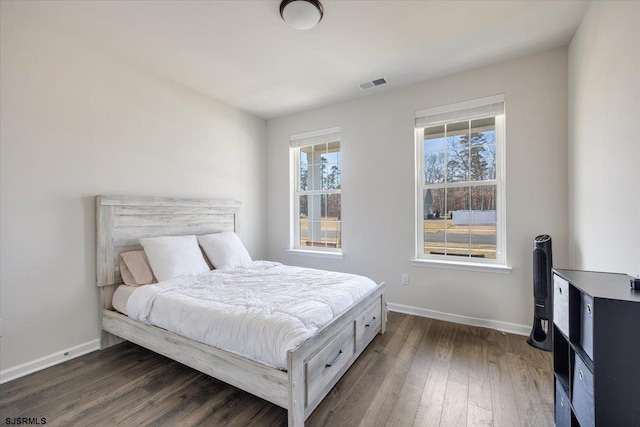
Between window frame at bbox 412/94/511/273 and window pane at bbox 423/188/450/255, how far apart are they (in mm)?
41

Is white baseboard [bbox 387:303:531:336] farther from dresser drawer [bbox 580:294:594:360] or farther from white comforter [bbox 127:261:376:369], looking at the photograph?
dresser drawer [bbox 580:294:594:360]

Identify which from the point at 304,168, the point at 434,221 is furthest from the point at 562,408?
the point at 304,168

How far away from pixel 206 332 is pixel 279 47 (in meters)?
2.38

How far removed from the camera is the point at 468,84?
2.90 meters

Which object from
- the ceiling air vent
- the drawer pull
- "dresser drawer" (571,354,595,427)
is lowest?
the drawer pull

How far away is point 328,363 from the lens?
5.74 feet

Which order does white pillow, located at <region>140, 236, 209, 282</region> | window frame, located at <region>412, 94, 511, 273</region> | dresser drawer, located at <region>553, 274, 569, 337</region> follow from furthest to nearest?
window frame, located at <region>412, 94, 511, 273</region> < white pillow, located at <region>140, 236, 209, 282</region> < dresser drawer, located at <region>553, 274, 569, 337</region>

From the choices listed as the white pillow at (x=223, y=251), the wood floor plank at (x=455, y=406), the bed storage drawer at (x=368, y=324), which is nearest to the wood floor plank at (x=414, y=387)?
the wood floor plank at (x=455, y=406)

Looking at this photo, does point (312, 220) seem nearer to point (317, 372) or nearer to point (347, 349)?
point (347, 349)

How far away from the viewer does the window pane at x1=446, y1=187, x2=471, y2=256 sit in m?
3.03

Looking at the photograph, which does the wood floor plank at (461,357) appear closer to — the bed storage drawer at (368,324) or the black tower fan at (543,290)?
the black tower fan at (543,290)

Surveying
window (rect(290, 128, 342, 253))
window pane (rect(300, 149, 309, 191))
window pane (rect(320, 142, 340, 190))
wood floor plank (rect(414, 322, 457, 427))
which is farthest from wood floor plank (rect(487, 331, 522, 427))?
window pane (rect(300, 149, 309, 191))

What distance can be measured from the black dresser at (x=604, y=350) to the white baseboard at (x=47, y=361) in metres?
3.36

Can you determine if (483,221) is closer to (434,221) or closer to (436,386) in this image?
(434,221)
